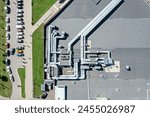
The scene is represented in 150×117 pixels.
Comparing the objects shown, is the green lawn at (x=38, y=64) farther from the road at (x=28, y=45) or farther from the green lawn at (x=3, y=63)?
the green lawn at (x=3, y=63)

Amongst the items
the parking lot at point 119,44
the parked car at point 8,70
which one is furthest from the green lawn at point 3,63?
the parking lot at point 119,44

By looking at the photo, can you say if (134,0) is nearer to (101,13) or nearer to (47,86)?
(101,13)

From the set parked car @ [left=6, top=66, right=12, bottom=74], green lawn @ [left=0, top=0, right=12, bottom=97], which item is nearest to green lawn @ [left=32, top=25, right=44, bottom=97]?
parked car @ [left=6, top=66, right=12, bottom=74]

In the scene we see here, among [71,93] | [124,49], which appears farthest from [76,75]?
[124,49]

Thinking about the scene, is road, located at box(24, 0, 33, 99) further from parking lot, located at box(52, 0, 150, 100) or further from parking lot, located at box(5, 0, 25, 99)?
parking lot, located at box(52, 0, 150, 100)

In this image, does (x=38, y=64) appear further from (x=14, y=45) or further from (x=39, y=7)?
(x=39, y=7)

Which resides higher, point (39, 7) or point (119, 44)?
point (39, 7)

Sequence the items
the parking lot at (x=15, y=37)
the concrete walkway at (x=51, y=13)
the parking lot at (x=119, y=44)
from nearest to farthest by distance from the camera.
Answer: the parking lot at (x=119, y=44) → the concrete walkway at (x=51, y=13) → the parking lot at (x=15, y=37)

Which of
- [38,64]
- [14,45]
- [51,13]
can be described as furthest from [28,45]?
[51,13]
